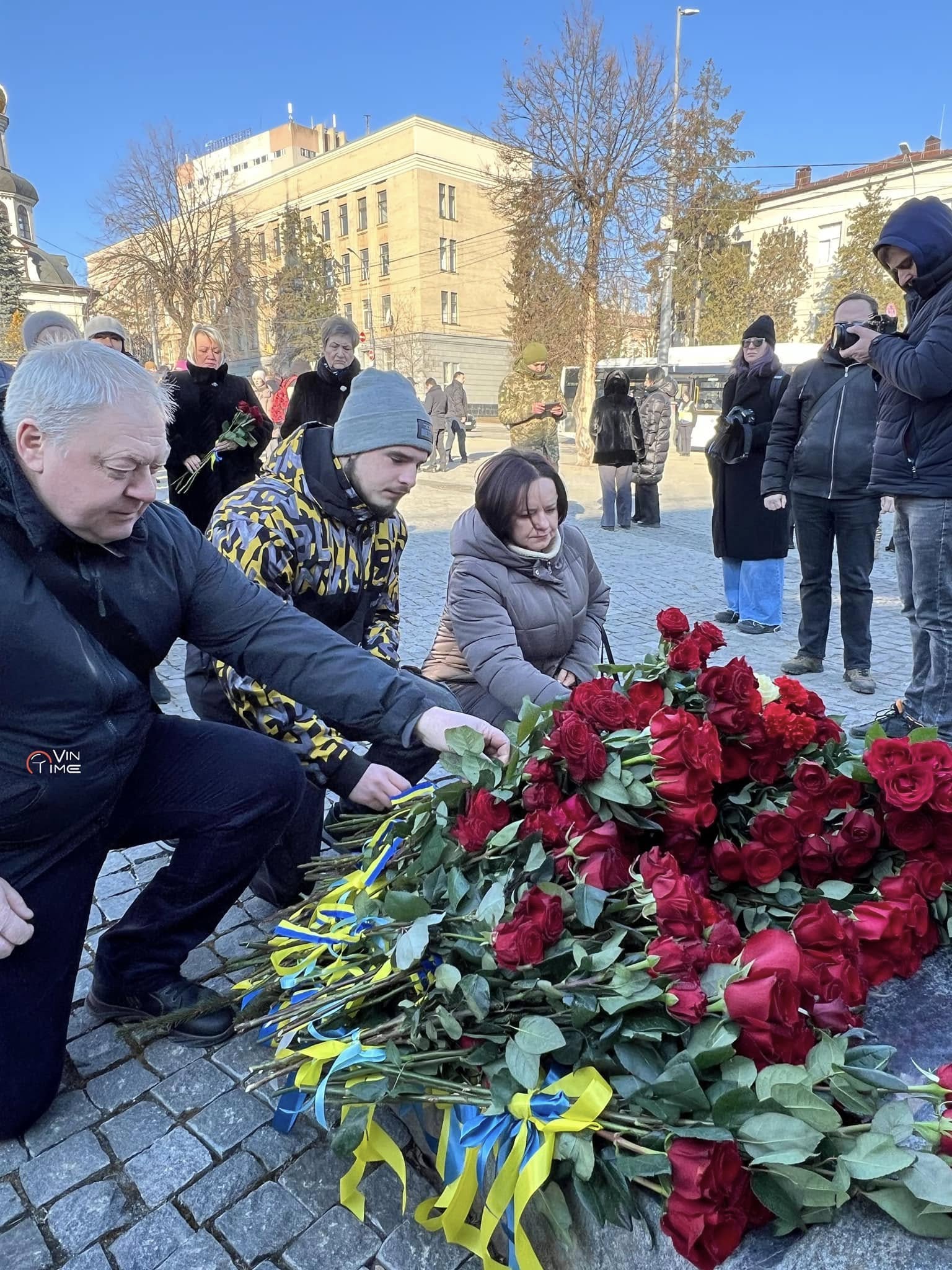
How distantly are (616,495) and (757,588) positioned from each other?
470 cm

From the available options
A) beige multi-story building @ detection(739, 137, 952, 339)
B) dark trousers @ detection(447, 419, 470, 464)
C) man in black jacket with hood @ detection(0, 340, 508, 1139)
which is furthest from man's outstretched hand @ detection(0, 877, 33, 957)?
beige multi-story building @ detection(739, 137, 952, 339)

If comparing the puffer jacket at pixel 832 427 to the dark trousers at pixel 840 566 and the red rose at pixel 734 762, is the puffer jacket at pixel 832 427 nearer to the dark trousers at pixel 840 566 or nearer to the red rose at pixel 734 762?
the dark trousers at pixel 840 566

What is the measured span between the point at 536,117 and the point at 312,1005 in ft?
74.9

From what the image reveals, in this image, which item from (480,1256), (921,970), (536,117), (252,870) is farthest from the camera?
(536,117)

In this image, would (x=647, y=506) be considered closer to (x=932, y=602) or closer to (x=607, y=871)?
(x=932, y=602)

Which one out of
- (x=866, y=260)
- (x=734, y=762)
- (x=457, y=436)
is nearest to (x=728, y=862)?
(x=734, y=762)

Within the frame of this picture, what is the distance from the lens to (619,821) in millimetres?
1834

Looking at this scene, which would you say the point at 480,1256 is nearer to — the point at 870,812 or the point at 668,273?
the point at 870,812

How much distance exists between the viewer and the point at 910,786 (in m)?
1.67

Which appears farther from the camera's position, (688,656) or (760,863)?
(688,656)

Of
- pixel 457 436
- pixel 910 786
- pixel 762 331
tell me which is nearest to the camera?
pixel 910 786

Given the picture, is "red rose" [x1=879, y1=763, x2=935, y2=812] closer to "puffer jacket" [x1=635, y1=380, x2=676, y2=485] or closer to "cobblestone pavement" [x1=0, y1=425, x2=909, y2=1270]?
"cobblestone pavement" [x1=0, y1=425, x2=909, y2=1270]

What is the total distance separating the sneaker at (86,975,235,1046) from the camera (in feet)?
7.64

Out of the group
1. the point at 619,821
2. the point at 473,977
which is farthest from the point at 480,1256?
the point at 619,821
